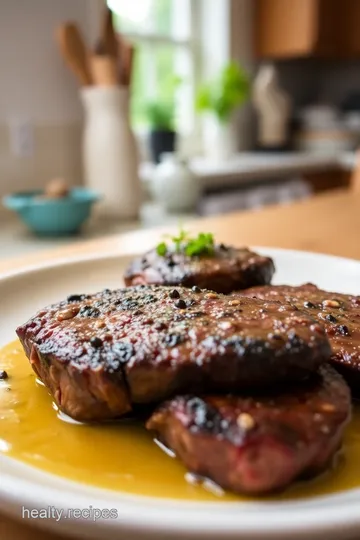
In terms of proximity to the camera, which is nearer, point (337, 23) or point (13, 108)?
point (13, 108)

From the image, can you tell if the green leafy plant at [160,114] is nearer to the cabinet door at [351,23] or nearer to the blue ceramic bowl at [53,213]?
the blue ceramic bowl at [53,213]

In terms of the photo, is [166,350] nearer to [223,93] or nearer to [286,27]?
[223,93]

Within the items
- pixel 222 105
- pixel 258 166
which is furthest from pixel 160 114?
pixel 258 166

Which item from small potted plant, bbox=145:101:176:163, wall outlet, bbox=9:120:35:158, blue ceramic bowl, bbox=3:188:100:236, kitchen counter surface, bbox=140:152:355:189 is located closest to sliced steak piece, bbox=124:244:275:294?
blue ceramic bowl, bbox=3:188:100:236

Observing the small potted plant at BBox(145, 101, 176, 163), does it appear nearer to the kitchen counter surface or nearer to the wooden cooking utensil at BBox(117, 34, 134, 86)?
the kitchen counter surface

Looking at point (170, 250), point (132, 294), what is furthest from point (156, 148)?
point (132, 294)

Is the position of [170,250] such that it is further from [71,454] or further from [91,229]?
[91,229]
